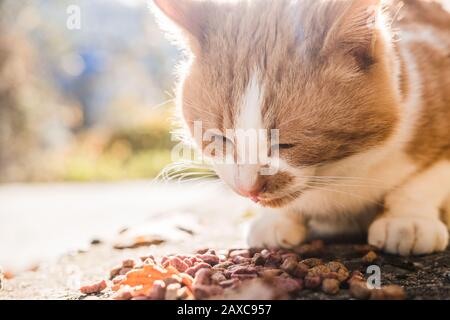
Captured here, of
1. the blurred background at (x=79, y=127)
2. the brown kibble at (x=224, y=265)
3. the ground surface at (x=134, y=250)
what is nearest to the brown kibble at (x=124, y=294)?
the ground surface at (x=134, y=250)

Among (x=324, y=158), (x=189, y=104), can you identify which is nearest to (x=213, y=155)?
(x=189, y=104)

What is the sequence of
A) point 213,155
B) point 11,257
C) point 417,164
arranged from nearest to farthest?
point 213,155 → point 417,164 → point 11,257

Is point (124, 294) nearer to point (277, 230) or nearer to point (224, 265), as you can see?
point (224, 265)

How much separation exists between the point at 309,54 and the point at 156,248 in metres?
1.07

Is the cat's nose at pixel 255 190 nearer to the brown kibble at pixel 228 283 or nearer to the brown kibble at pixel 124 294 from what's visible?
the brown kibble at pixel 228 283

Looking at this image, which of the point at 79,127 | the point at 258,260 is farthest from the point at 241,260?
the point at 79,127

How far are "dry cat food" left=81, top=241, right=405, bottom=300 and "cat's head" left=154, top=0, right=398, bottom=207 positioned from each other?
18 cm

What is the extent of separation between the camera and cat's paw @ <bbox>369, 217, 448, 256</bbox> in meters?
1.60

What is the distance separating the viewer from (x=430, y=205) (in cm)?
170

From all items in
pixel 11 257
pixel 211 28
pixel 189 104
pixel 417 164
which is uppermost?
pixel 211 28

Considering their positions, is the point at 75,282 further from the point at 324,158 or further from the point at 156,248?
the point at 324,158

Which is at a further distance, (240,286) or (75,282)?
(75,282)

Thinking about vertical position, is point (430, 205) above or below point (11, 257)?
above
